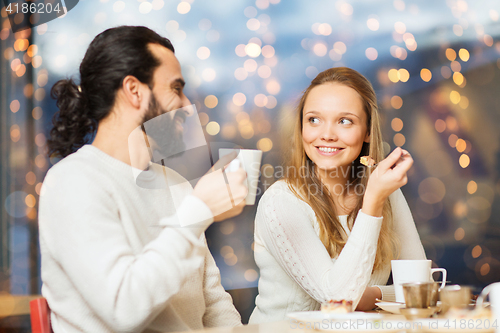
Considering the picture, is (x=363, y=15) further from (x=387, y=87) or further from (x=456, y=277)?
(x=456, y=277)

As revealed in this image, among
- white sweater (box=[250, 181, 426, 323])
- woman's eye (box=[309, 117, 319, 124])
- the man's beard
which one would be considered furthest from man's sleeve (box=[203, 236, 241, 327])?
woman's eye (box=[309, 117, 319, 124])

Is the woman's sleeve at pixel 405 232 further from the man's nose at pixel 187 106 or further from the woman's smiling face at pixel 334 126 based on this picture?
the man's nose at pixel 187 106

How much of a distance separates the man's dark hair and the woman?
20.6 inches

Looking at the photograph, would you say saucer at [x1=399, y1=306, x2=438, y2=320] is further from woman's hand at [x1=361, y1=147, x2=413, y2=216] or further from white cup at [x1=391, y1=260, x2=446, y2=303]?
woman's hand at [x1=361, y1=147, x2=413, y2=216]

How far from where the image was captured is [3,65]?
1.43m

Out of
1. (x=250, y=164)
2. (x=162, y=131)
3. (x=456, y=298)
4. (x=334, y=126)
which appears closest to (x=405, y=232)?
(x=334, y=126)

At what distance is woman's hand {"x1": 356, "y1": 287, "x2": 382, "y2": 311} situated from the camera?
1066mm

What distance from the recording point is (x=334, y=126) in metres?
1.32

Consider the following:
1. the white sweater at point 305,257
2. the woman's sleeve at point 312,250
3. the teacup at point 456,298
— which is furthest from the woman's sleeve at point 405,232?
the teacup at point 456,298

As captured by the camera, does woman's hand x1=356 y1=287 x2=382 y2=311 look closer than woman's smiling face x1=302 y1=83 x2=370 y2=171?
Yes

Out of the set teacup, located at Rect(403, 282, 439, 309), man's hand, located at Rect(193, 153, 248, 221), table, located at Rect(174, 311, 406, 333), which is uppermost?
man's hand, located at Rect(193, 153, 248, 221)

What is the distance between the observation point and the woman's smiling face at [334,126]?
1.32 m

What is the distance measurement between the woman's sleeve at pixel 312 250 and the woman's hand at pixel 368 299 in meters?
0.10

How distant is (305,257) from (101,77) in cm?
68
